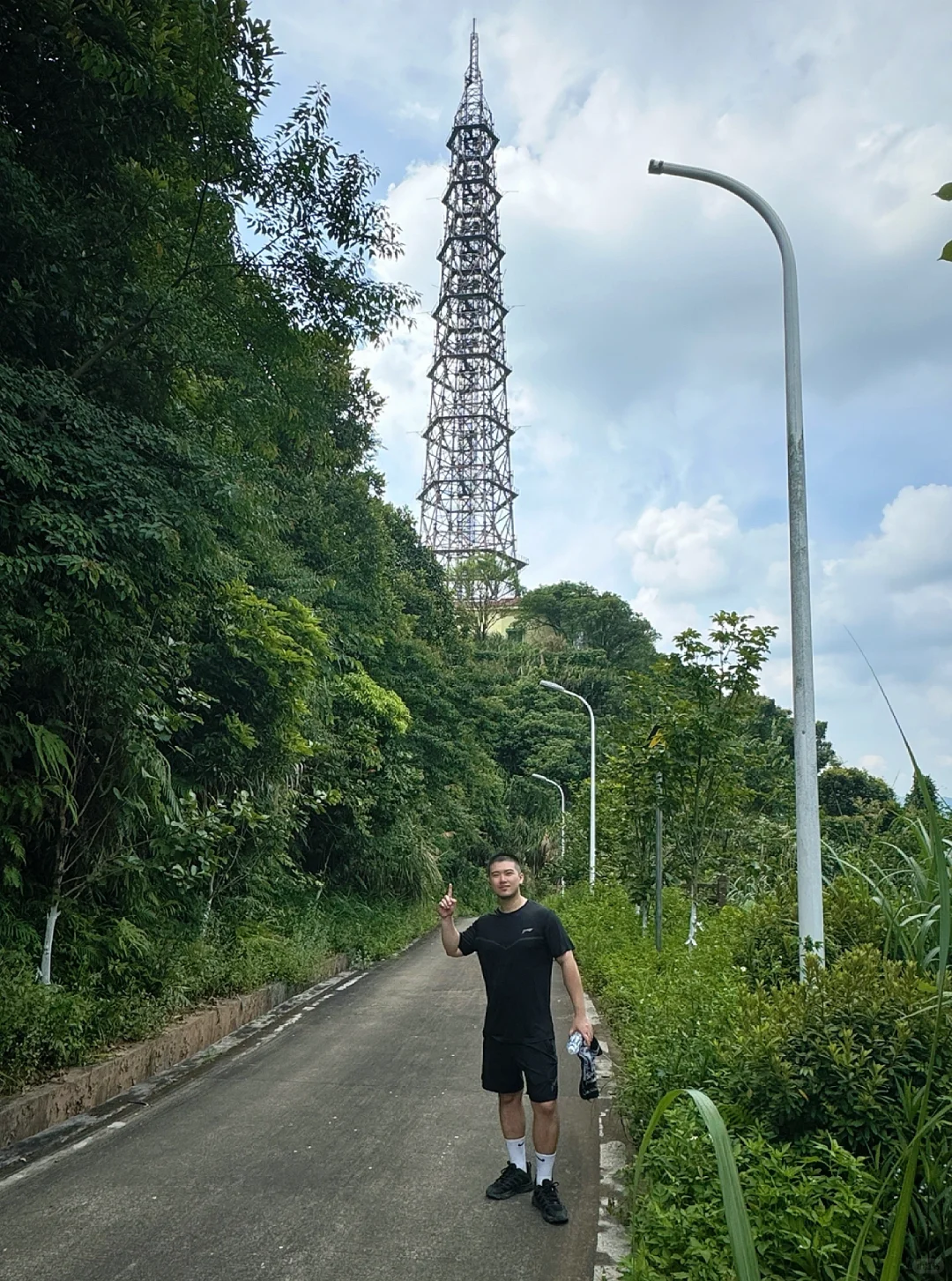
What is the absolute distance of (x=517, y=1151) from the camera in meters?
4.60

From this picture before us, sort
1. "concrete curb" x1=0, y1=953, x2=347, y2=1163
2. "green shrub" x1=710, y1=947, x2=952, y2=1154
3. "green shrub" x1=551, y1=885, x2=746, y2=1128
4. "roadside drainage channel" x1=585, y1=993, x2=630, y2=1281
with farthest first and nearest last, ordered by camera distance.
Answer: "concrete curb" x1=0, y1=953, x2=347, y2=1163 < "green shrub" x1=551, y1=885, x2=746, y2=1128 < "roadside drainage channel" x1=585, y1=993, x2=630, y2=1281 < "green shrub" x1=710, y1=947, x2=952, y2=1154

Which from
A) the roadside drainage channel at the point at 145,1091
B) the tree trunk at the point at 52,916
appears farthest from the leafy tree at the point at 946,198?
the tree trunk at the point at 52,916

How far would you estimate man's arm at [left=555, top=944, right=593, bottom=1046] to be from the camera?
4273mm

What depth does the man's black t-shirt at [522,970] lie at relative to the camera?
4.43 m

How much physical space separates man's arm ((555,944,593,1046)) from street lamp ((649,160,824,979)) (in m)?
1.20

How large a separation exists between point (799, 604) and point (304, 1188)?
4.07 metres

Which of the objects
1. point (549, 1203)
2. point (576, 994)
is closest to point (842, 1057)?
point (576, 994)

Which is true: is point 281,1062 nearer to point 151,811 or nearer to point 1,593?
point 151,811

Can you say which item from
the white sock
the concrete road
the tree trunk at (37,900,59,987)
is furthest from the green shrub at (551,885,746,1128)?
the tree trunk at (37,900,59,987)

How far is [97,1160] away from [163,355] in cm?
525

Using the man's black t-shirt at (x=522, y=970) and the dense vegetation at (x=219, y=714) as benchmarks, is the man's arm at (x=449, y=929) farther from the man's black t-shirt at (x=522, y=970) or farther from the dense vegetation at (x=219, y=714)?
the dense vegetation at (x=219, y=714)

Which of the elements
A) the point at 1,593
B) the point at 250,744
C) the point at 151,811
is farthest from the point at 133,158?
the point at 250,744

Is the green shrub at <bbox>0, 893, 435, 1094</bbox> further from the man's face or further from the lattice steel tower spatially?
the lattice steel tower

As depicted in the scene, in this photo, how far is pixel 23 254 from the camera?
19.5 feet
